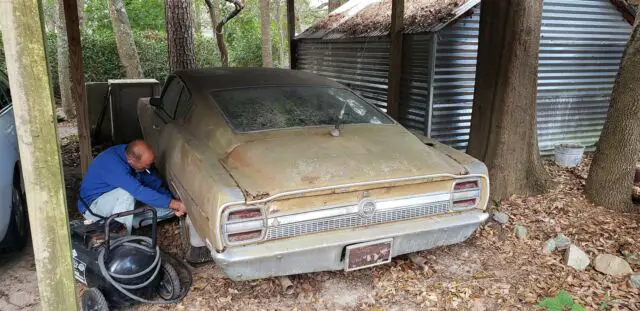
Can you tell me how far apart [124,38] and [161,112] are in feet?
26.5

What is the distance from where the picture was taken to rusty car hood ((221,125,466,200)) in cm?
299

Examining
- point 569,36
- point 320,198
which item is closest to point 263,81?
point 320,198

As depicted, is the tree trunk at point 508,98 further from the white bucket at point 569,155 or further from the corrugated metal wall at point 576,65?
the corrugated metal wall at point 576,65

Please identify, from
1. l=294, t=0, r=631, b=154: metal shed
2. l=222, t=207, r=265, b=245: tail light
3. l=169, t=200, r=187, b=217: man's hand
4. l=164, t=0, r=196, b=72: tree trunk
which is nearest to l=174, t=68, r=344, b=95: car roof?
l=169, t=200, r=187, b=217: man's hand

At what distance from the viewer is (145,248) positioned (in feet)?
10.1

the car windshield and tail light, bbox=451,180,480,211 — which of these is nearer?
tail light, bbox=451,180,480,211

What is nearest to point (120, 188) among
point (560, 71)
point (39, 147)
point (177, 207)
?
point (177, 207)

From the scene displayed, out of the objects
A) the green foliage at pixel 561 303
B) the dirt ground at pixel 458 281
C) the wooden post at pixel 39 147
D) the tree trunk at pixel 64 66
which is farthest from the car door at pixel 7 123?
the tree trunk at pixel 64 66

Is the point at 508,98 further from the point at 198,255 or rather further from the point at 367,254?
the point at 198,255

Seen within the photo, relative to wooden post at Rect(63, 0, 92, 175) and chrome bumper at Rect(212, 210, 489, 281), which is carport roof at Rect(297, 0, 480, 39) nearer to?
chrome bumper at Rect(212, 210, 489, 281)

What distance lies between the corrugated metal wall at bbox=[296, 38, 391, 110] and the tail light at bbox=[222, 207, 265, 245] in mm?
4970

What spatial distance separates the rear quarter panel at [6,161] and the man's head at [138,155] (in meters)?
0.90

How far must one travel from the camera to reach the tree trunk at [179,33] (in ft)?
27.8

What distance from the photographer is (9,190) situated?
3.57m
